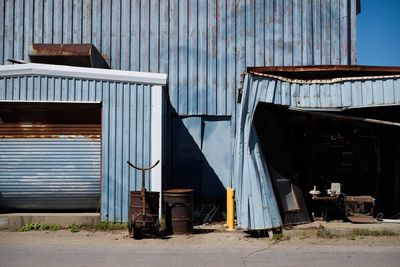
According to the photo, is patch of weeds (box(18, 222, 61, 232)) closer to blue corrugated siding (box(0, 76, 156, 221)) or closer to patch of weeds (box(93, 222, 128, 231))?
patch of weeds (box(93, 222, 128, 231))

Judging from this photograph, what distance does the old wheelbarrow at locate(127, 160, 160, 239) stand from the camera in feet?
34.5

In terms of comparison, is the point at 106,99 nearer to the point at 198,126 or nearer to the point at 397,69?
the point at 198,126

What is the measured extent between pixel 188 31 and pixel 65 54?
4280 millimetres

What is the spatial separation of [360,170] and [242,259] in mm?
5524

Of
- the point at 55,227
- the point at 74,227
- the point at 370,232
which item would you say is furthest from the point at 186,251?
the point at 370,232

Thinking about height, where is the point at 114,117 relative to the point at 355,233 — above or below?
above

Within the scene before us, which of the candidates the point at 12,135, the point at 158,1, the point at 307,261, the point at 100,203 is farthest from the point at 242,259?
the point at 158,1

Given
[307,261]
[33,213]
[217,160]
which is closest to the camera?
[307,261]

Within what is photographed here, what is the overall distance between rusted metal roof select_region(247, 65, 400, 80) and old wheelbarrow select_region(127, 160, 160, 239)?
3770 mm

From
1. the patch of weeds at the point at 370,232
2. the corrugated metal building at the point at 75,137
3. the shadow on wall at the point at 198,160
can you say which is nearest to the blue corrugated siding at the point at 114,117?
the corrugated metal building at the point at 75,137

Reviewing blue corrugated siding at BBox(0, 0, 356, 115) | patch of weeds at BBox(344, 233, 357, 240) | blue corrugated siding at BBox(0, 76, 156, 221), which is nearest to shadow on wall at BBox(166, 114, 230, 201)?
blue corrugated siding at BBox(0, 0, 356, 115)

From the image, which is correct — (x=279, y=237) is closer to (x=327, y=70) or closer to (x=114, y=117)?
(x=327, y=70)

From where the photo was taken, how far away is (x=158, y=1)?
17016 mm

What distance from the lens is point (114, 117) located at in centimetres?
1224
